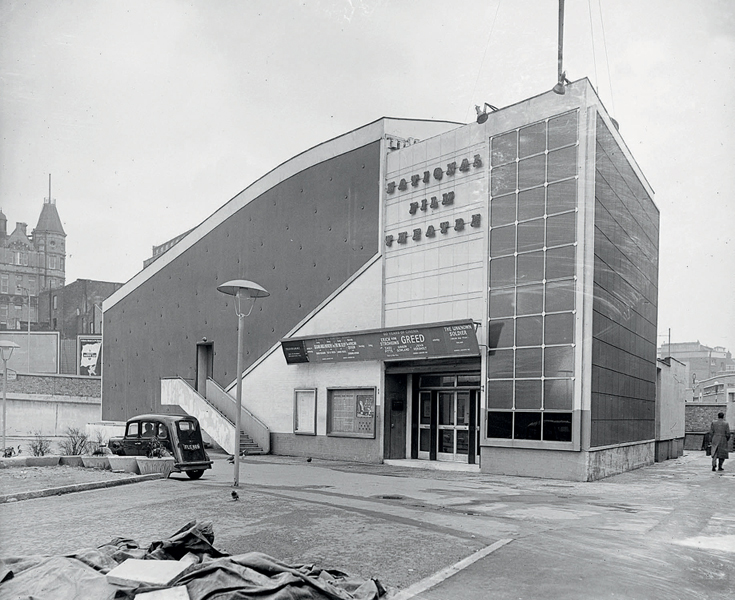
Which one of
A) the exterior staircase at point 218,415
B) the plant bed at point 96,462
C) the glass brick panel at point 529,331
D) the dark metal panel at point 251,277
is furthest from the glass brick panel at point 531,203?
the exterior staircase at point 218,415

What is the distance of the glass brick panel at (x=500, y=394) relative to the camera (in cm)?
1755

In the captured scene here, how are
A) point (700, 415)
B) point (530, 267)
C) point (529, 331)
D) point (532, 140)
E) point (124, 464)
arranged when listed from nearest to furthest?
point (124, 464), point (529, 331), point (530, 267), point (532, 140), point (700, 415)

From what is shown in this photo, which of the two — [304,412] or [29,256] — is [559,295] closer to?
[304,412]

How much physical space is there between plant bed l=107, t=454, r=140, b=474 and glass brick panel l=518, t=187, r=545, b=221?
10.7m

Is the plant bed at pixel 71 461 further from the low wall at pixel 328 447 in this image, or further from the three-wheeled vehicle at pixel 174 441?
the low wall at pixel 328 447

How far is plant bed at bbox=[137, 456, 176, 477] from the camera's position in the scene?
15.1 meters

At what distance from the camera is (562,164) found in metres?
17.1

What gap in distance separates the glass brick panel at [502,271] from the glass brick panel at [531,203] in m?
1.12

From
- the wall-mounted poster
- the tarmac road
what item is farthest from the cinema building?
the wall-mounted poster

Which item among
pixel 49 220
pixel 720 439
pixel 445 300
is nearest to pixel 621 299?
pixel 445 300

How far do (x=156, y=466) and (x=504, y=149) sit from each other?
11.4 metres

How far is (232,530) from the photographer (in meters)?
9.16

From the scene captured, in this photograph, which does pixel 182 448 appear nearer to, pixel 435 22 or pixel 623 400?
pixel 435 22

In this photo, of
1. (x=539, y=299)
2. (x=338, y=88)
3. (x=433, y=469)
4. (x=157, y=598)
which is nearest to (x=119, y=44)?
(x=338, y=88)
